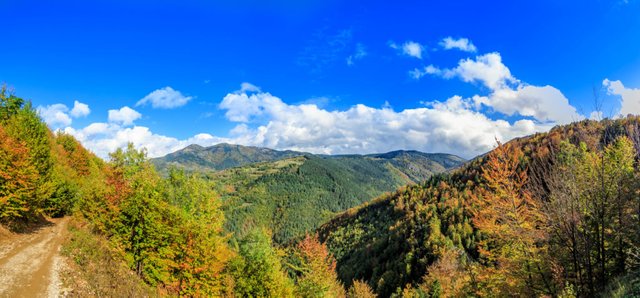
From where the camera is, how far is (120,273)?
82.9 feet

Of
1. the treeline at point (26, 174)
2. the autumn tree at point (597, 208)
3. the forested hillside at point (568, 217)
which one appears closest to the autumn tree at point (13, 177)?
the treeline at point (26, 174)

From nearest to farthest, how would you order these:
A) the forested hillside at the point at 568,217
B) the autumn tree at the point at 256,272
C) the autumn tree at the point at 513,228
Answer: the forested hillside at the point at 568,217, the autumn tree at the point at 513,228, the autumn tree at the point at 256,272

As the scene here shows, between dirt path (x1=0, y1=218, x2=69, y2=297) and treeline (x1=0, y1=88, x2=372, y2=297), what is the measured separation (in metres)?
1.91

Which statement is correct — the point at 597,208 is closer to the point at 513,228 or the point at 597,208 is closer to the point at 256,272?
the point at 513,228

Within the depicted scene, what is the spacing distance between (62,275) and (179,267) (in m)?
8.00

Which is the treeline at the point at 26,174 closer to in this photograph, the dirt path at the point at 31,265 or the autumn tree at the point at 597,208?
the dirt path at the point at 31,265

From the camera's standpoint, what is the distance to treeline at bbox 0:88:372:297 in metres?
27.0

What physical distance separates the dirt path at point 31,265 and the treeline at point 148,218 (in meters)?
1.91

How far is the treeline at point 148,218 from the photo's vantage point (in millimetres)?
27031

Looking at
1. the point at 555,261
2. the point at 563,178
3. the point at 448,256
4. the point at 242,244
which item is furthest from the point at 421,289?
the point at 563,178

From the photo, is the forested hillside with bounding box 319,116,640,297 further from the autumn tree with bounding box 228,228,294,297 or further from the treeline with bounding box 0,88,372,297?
the treeline with bounding box 0,88,372,297

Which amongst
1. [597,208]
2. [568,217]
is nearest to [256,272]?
[568,217]

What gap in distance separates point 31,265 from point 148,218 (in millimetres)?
8109

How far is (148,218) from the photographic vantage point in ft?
88.3
